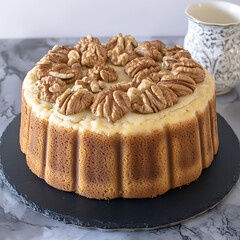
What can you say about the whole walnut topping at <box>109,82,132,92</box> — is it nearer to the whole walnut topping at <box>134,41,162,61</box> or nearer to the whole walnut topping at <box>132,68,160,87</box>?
the whole walnut topping at <box>132,68,160,87</box>

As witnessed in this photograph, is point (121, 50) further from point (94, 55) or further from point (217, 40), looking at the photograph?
point (217, 40)

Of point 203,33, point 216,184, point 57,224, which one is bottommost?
point 57,224

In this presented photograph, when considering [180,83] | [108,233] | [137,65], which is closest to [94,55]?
[137,65]

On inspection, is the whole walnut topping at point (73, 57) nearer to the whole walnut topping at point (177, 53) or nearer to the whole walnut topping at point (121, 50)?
the whole walnut topping at point (121, 50)

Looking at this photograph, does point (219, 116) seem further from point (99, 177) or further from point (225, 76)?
point (99, 177)

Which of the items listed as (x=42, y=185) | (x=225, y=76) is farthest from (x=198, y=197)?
(x=225, y=76)

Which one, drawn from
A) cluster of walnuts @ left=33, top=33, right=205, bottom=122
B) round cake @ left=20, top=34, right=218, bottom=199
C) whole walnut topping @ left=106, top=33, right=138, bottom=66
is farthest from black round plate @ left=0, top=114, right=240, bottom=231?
whole walnut topping @ left=106, top=33, right=138, bottom=66

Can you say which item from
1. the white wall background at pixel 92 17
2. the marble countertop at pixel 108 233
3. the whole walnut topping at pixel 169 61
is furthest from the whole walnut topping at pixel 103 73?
the white wall background at pixel 92 17
